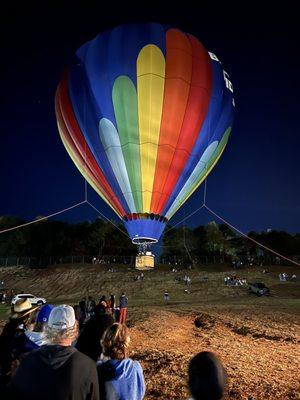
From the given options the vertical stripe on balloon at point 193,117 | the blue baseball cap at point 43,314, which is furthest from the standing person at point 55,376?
the vertical stripe on balloon at point 193,117

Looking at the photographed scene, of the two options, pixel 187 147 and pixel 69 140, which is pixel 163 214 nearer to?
pixel 187 147

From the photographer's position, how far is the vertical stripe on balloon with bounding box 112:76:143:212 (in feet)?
62.2

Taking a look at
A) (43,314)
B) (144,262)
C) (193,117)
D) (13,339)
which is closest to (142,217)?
(144,262)

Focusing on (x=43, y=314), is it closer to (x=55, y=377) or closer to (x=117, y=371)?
(x=117, y=371)

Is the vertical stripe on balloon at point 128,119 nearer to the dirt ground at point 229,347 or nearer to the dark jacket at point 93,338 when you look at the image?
the dirt ground at point 229,347

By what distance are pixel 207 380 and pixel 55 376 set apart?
1128mm

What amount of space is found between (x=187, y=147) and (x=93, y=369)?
17.3m

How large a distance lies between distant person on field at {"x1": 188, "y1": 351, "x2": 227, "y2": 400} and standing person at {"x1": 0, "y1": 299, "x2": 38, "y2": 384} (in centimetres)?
250

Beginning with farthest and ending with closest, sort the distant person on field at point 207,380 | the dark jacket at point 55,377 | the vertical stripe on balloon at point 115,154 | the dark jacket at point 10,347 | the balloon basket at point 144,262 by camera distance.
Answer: the vertical stripe on balloon at point 115,154 < the balloon basket at point 144,262 < the dark jacket at point 10,347 < the dark jacket at point 55,377 < the distant person on field at point 207,380

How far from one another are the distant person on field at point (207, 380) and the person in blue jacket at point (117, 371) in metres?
0.98

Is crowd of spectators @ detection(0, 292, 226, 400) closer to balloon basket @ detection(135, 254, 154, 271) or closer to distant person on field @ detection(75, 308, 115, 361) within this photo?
distant person on field @ detection(75, 308, 115, 361)

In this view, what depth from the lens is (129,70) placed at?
1895 cm

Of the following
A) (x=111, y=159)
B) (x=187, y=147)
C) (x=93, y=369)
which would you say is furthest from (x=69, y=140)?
(x=93, y=369)

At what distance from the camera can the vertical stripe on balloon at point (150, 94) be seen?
62.1ft
